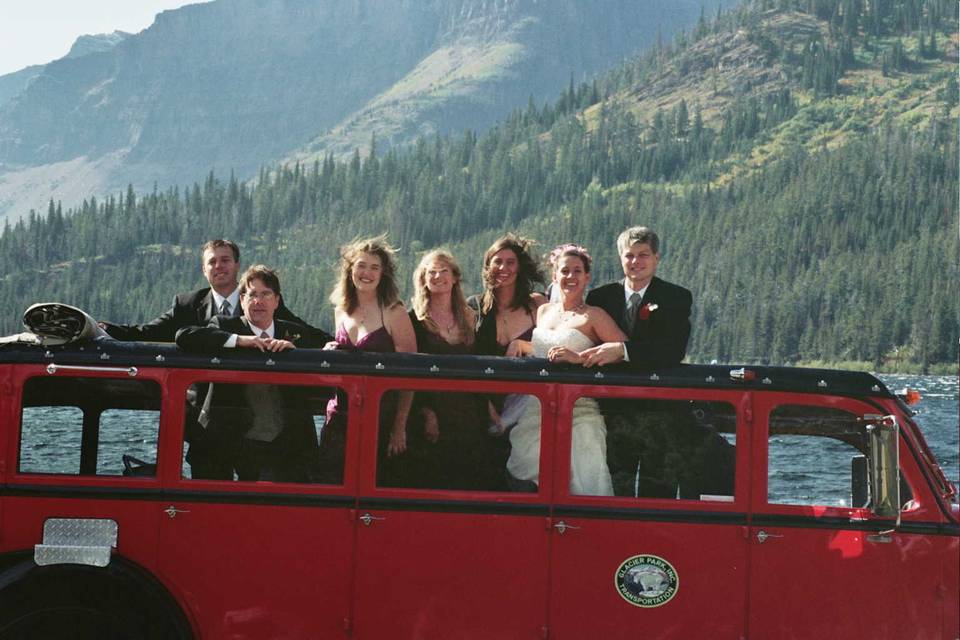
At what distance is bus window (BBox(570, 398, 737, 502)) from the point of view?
8609mm

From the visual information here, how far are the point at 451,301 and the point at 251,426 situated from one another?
1.82m

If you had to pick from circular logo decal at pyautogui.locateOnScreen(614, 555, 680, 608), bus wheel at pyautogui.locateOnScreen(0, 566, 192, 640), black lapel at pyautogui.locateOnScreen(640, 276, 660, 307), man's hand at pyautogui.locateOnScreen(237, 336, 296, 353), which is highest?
black lapel at pyautogui.locateOnScreen(640, 276, 660, 307)

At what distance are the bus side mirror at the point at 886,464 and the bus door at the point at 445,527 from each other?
2189mm

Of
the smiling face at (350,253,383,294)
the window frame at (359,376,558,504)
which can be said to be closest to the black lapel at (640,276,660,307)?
the window frame at (359,376,558,504)

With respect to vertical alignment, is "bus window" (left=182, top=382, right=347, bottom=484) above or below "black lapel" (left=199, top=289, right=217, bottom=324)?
below

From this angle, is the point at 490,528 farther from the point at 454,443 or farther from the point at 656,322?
the point at 656,322

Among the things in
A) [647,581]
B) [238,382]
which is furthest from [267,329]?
[647,581]

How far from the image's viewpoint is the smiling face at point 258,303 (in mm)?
9133

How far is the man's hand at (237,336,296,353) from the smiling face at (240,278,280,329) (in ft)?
1.69

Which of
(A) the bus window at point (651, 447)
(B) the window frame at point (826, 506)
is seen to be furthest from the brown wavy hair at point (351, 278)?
(B) the window frame at point (826, 506)

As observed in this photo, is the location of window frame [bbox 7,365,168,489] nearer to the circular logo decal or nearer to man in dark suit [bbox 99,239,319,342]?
man in dark suit [bbox 99,239,319,342]

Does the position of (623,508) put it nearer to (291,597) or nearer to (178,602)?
(291,597)

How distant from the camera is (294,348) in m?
8.70

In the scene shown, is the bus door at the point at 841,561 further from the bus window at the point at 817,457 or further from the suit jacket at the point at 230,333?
the suit jacket at the point at 230,333
